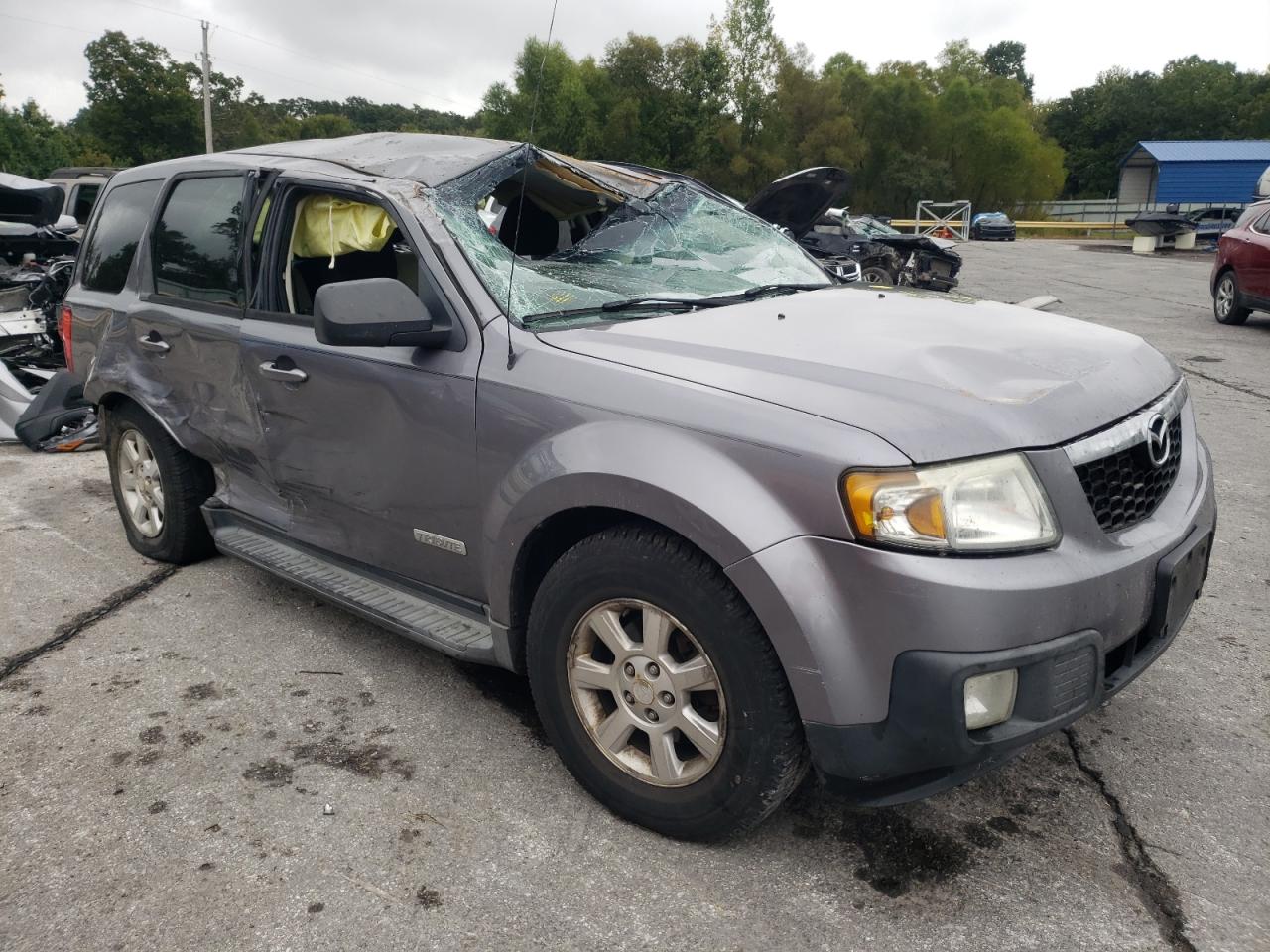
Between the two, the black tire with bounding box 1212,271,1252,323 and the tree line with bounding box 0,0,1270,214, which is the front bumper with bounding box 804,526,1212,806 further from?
the tree line with bounding box 0,0,1270,214

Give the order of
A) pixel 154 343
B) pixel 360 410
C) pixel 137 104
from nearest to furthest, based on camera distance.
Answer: pixel 360 410, pixel 154 343, pixel 137 104

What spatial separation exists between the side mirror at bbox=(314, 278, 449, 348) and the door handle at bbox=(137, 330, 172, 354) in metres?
1.60

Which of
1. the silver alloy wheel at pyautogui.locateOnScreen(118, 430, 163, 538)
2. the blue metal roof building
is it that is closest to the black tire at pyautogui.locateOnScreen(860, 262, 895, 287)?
the silver alloy wheel at pyautogui.locateOnScreen(118, 430, 163, 538)

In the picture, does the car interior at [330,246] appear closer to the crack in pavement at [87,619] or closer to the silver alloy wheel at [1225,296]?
the crack in pavement at [87,619]

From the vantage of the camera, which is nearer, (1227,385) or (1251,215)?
(1227,385)

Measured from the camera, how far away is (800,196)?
489cm

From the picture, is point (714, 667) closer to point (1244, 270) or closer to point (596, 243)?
point (596, 243)

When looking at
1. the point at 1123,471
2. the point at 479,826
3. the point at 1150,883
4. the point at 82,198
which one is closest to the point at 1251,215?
the point at 1123,471

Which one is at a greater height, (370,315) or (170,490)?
(370,315)

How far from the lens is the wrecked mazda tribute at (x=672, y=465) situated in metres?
2.08

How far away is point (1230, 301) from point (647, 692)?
41.5 ft

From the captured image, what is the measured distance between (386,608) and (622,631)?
3.27 feet

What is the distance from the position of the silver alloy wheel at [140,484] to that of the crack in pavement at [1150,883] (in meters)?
3.76

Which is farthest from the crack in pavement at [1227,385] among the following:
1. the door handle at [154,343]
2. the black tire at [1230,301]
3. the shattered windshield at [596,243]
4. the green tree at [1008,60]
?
the green tree at [1008,60]
